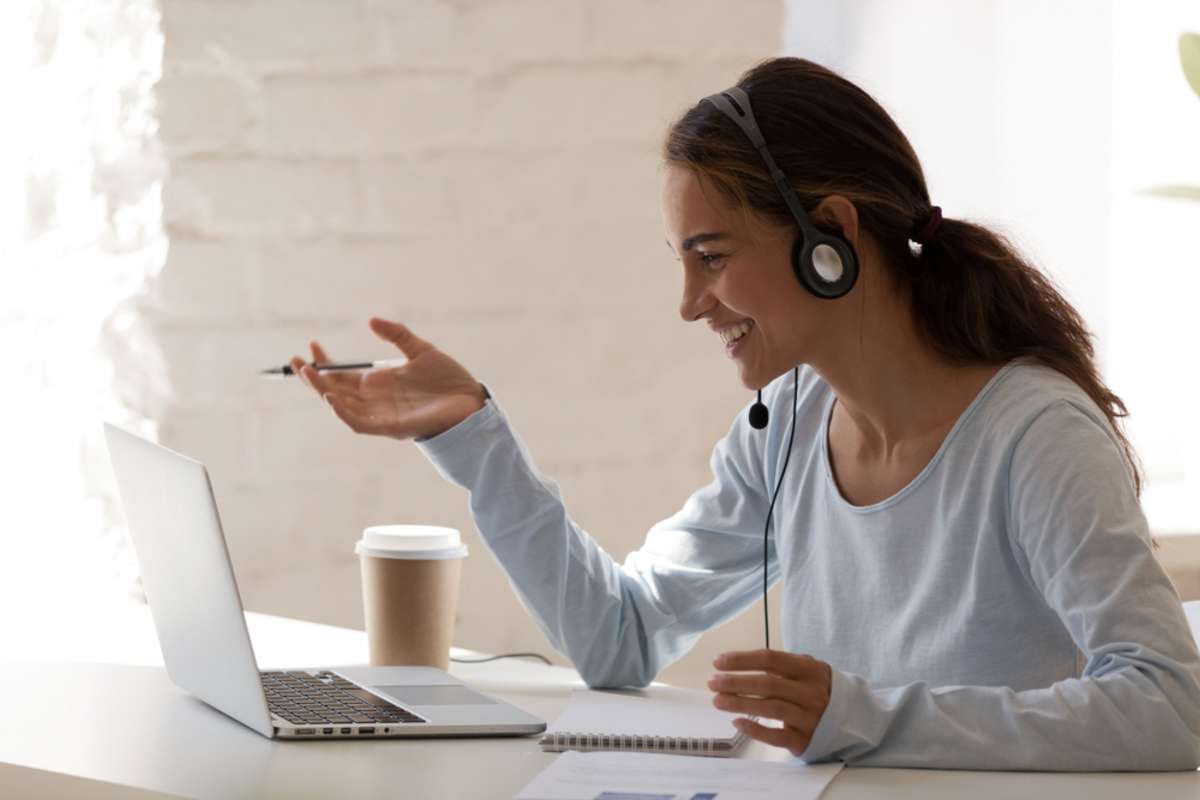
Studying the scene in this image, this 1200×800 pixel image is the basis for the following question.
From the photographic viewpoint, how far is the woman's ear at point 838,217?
1308 mm

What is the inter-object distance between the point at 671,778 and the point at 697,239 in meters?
0.51

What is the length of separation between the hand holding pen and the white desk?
0.78 ft

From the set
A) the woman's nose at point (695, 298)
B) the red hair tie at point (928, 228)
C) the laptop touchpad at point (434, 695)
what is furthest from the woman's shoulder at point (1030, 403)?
the laptop touchpad at point (434, 695)

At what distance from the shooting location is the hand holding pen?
1.42 metres

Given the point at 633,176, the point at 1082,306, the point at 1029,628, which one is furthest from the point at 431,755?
the point at 1082,306

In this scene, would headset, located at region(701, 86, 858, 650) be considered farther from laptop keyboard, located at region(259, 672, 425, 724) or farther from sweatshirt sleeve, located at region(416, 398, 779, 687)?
laptop keyboard, located at region(259, 672, 425, 724)

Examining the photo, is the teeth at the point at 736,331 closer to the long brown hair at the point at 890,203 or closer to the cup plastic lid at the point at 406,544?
the long brown hair at the point at 890,203

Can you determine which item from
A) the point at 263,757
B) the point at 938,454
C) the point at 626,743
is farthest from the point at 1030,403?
A: the point at 263,757

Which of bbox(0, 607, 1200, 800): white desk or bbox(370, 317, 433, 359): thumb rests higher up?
bbox(370, 317, 433, 359): thumb

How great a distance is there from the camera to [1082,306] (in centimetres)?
226

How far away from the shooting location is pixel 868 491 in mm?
→ 1363

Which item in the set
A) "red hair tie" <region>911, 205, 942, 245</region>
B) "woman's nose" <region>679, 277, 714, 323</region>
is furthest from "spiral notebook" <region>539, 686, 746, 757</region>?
"red hair tie" <region>911, 205, 942, 245</region>

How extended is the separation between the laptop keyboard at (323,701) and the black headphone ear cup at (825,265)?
47cm

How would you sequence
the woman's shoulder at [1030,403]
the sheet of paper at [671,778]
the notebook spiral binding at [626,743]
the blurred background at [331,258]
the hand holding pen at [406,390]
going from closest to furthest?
1. the sheet of paper at [671,778]
2. the notebook spiral binding at [626,743]
3. the woman's shoulder at [1030,403]
4. the hand holding pen at [406,390]
5. the blurred background at [331,258]
